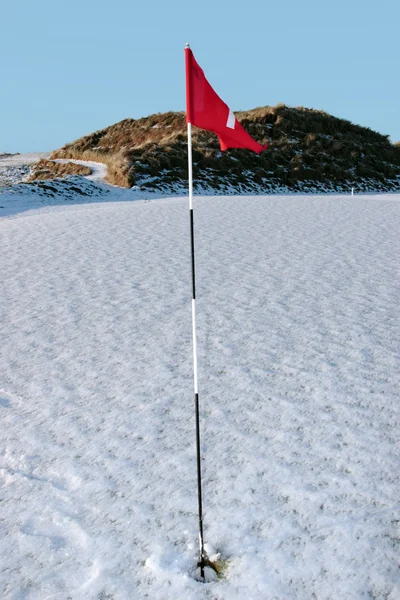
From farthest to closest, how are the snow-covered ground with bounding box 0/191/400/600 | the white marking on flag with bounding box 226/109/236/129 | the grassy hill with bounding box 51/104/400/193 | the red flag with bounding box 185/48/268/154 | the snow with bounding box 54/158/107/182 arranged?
the snow with bounding box 54/158/107/182 < the grassy hill with bounding box 51/104/400/193 < the white marking on flag with bounding box 226/109/236/129 < the red flag with bounding box 185/48/268/154 < the snow-covered ground with bounding box 0/191/400/600

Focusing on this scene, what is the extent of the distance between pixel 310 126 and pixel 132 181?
42.0 ft

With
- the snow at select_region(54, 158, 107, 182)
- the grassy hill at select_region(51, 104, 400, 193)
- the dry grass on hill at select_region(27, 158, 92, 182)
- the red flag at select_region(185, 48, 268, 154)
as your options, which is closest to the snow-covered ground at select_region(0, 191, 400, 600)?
the red flag at select_region(185, 48, 268, 154)

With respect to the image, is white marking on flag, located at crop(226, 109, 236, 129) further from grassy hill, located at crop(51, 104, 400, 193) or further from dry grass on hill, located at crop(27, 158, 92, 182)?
dry grass on hill, located at crop(27, 158, 92, 182)

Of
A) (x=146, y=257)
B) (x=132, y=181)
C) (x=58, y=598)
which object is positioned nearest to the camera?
(x=58, y=598)

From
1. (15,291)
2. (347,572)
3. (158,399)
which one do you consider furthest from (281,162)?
(347,572)

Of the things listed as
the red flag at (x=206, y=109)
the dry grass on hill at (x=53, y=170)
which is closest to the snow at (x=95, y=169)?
the dry grass on hill at (x=53, y=170)

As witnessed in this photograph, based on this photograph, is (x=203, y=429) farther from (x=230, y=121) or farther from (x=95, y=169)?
(x=95, y=169)

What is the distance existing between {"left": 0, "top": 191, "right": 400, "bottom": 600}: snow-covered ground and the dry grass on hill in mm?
20491

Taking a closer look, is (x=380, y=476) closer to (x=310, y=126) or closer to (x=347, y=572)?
(x=347, y=572)

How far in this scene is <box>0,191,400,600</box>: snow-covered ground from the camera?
333 cm

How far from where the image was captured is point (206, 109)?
3.80m

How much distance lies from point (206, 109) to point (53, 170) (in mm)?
28727

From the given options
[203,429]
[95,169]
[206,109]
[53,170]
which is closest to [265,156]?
[95,169]

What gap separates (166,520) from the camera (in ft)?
12.1
